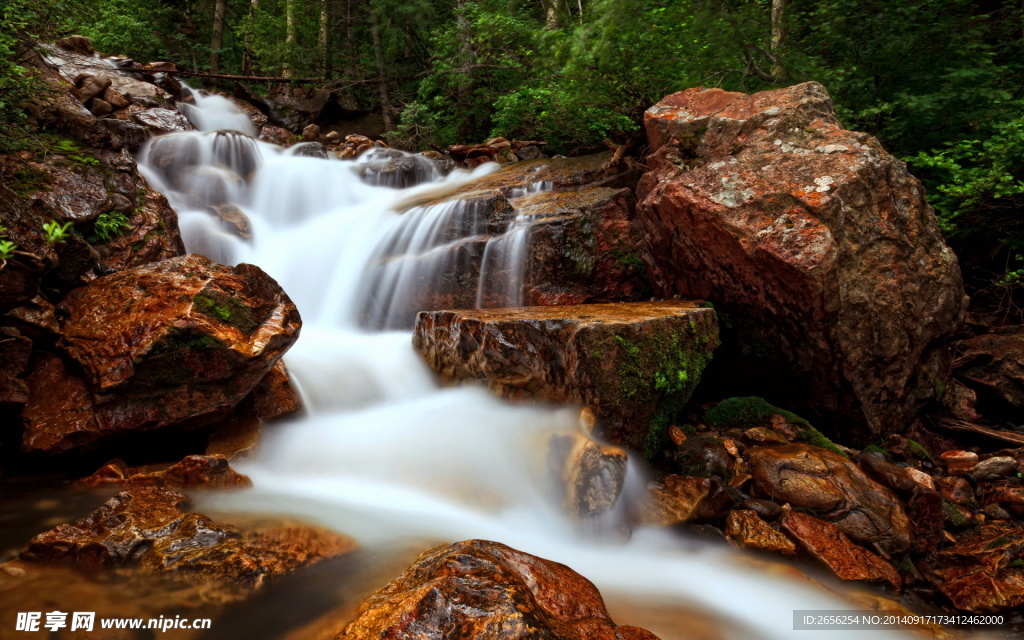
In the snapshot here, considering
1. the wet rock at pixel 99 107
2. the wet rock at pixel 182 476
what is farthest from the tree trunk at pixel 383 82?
the wet rock at pixel 182 476

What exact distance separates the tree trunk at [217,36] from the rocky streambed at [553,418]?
14067 millimetres

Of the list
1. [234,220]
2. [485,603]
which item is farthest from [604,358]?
[234,220]

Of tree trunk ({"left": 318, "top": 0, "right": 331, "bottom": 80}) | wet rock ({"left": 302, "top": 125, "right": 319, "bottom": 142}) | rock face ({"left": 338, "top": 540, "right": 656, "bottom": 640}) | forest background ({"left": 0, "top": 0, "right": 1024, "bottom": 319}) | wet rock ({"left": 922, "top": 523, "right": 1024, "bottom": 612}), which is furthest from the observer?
tree trunk ({"left": 318, "top": 0, "right": 331, "bottom": 80})

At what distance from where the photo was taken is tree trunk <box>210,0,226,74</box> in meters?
16.8

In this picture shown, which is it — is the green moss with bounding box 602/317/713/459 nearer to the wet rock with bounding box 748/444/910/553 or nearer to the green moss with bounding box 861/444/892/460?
the wet rock with bounding box 748/444/910/553

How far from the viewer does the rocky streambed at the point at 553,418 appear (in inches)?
96.1

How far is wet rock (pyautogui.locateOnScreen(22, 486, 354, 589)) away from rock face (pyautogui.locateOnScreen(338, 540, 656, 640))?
772 mm

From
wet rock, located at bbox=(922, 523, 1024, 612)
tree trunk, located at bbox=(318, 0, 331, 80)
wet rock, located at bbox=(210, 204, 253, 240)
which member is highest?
tree trunk, located at bbox=(318, 0, 331, 80)

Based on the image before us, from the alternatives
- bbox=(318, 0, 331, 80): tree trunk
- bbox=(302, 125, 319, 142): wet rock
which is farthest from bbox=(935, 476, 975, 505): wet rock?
bbox=(318, 0, 331, 80): tree trunk

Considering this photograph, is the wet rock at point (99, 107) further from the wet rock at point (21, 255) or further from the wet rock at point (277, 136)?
the wet rock at point (21, 255)

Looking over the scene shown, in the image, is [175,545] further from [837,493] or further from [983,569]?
[983,569]

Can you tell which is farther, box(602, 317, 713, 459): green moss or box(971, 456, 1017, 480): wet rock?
box(971, 456, 1017, 480): wet rock

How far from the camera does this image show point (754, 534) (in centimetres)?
334

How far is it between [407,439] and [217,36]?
1952 centimetres
